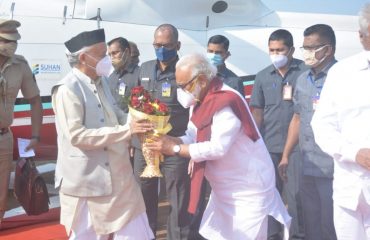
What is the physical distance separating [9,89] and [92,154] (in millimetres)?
1424

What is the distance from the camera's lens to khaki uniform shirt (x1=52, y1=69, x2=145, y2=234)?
9.55 feet

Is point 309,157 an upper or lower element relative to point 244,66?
lower

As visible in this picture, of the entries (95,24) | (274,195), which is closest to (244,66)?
(95,24)

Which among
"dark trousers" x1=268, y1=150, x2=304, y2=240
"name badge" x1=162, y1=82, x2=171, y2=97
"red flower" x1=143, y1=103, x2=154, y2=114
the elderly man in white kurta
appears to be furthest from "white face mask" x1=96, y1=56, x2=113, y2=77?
"dark trousers" x1=268, y1=150, x2=304, y2=240

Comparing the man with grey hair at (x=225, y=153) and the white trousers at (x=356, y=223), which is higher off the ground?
the man with grey hair at (x=225, y=153)

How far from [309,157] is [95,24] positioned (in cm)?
317

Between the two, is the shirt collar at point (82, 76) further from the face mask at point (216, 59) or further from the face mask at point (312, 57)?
the face mask at point (216, 59)

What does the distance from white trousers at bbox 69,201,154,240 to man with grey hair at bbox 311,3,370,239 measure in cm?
114

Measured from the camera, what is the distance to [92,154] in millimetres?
3008

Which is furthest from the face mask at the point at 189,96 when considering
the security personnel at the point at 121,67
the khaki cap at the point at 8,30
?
the security personnel at the point at 121,67

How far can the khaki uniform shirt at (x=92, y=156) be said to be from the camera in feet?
9.55

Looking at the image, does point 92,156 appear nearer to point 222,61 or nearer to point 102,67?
point 102,67

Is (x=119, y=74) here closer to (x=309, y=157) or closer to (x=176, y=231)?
(x=176, y=231)

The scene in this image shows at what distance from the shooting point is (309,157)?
364 centimetres
